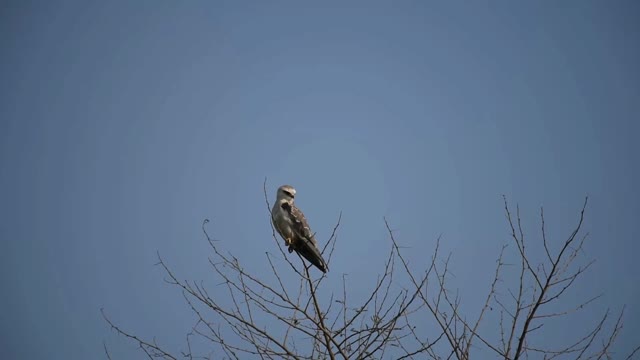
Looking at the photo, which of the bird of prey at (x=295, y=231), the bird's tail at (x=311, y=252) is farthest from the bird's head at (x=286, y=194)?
the bird's tail at (x=311, y=252)

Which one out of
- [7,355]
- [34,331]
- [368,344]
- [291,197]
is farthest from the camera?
[34,331]

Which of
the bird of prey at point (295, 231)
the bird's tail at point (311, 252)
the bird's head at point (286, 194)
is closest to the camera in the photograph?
the bird's tail at point (311, 252)

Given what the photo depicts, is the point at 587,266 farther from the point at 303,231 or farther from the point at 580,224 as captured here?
the point at 303,231

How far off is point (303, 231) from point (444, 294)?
352cm

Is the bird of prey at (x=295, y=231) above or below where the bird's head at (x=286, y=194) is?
below

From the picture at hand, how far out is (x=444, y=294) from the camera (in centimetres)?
455

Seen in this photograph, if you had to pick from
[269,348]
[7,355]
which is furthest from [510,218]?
[7,355]

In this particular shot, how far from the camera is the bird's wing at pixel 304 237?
25.0ft

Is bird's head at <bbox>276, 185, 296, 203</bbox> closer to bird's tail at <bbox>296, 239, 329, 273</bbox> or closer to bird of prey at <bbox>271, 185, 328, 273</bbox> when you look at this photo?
bird of prey at <bbox>271, 185, 328, 273</bbox>

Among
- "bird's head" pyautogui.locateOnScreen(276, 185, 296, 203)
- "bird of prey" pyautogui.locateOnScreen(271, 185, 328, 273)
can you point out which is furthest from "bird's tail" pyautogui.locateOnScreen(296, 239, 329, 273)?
"bird's head" pyautogui.locateOnScreen(276, 185, 296, 203)

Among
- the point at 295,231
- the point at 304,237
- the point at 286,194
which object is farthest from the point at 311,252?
the point at 286,194

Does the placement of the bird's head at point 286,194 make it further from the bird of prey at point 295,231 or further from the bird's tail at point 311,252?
the bird's tail at point 311,252

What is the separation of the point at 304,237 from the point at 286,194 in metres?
1.11

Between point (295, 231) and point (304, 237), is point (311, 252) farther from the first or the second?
point (295, 231)
